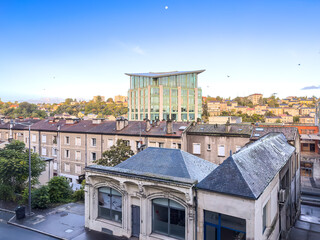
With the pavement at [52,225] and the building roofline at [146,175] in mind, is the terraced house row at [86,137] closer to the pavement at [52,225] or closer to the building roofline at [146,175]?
the pavement at [52,225]

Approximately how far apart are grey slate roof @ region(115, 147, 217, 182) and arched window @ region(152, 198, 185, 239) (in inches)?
61.7

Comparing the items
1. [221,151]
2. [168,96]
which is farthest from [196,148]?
[168,96]

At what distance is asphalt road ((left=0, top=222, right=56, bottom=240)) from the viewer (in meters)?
14.1

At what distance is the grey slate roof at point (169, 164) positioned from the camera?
43.5 feet

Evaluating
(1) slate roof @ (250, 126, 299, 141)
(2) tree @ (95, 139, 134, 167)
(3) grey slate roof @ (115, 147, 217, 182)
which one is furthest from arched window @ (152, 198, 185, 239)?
(1) slate roof @ (250, 126, 299, 141)

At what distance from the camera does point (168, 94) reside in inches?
A: 2657

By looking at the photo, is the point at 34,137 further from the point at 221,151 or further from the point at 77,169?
the point at 221,151

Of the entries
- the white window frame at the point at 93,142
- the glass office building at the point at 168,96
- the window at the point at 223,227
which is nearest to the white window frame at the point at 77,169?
the white window frame at the point at 93,142

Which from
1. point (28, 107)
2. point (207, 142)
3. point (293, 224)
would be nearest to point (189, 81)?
point (207, 142)

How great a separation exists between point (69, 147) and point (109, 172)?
27.0m

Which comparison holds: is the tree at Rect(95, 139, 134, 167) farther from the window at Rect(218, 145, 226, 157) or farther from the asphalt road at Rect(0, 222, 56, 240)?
the window at Rect(218, 145, 226, 157)

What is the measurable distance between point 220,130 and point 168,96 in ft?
125

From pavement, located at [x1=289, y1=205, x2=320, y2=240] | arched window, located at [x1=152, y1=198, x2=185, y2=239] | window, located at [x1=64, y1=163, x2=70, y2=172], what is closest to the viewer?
arched window, located at [x1=152, y1=198, x2=185, y2=239]

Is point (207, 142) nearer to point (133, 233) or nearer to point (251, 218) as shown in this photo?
point (133, 233)
